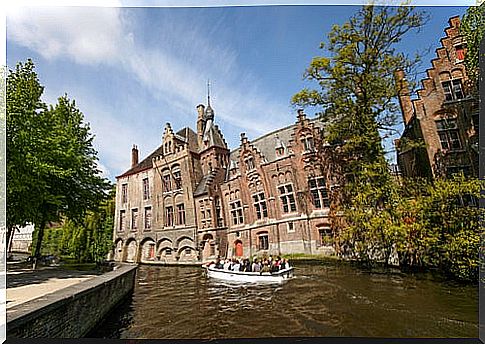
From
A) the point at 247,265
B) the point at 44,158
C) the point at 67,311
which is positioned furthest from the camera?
the point at 44,158

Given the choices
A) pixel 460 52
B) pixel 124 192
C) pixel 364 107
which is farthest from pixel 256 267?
pixel 460 52

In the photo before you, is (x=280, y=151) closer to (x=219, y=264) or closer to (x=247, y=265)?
(x=247, y=265)

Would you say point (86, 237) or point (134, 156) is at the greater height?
point (134, 156)

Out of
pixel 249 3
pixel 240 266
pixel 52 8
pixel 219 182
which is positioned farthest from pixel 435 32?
pixel 52 8

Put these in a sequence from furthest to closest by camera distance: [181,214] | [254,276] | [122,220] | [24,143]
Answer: [122,220], [181,214], [24,143], [254,276]

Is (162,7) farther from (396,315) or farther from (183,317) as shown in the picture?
(396,315)
